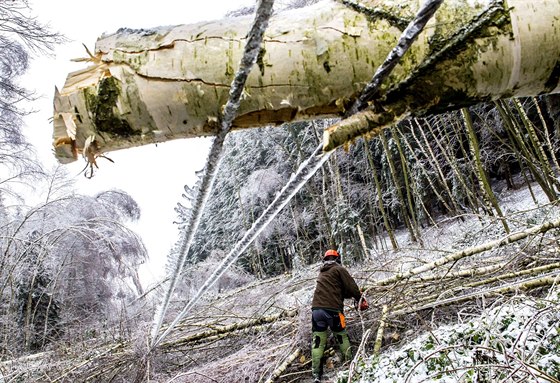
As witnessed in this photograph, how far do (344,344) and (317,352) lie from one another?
0.34 m

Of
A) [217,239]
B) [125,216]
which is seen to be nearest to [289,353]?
[125,216]

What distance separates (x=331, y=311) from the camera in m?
4.08

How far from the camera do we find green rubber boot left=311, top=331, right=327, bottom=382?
12.7 ft

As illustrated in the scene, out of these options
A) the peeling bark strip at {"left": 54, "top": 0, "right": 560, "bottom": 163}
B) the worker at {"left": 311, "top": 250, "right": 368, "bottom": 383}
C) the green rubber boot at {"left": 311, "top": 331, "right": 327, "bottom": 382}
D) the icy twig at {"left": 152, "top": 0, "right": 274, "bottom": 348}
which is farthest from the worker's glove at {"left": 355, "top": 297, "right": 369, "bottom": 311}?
the peeling bark strip at {"left": 54, "top": 0, "right": 560, "bottom": 163}

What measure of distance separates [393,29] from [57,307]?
44.4 feet

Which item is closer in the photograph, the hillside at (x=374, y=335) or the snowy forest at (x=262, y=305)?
the snowy forest at (x=262, y=305)

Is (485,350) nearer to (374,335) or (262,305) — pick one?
(374,335)

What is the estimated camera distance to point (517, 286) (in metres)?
3.09

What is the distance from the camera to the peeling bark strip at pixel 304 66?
2.41 ft

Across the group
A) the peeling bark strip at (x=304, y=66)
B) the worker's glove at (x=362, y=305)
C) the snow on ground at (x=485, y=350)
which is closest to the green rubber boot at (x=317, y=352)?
the worker's glove at (x=362, y=305)

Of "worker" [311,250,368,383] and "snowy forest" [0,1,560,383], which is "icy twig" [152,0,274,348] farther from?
"worker" [311,250,368,383]

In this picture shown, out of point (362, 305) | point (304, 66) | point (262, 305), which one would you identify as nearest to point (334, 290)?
point (362, 305)

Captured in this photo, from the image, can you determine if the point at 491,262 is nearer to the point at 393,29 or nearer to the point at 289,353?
the point at 289,353

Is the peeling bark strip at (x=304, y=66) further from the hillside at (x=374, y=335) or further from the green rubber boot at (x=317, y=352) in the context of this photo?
the green rubber boot at (x=317, y=352)
